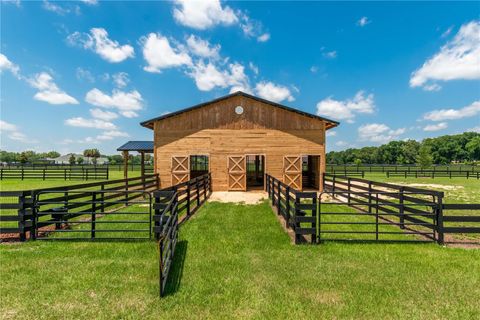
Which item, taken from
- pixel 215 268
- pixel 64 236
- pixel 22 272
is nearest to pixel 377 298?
pixel 215 268

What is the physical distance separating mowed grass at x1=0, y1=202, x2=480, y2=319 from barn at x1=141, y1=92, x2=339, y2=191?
937 cm

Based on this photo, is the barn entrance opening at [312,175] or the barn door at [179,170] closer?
the barn door at [179,170]

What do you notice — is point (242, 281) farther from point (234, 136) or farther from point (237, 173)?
point (234, 136)

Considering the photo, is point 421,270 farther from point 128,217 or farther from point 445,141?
point 445,141

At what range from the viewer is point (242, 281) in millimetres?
3773

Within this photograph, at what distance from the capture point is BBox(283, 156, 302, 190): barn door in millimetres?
14883

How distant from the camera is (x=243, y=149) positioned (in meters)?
14.9

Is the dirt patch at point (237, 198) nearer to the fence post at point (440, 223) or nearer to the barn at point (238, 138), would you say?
the barn at point (238, 138)

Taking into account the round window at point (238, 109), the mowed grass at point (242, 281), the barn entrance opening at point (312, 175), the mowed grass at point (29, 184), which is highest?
the round window at point (238, 109)

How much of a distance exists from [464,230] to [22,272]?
942 cm

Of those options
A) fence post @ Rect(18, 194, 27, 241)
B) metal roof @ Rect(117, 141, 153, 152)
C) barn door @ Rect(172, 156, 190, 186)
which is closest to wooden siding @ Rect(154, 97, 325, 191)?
barn door @ Rect(172, 156, 190, 186)

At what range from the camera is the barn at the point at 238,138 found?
48.6ft

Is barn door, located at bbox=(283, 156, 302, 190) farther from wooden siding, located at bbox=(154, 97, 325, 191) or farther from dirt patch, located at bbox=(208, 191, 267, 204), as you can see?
dirt patch, located at bbox=(208, 191, 267, 204)

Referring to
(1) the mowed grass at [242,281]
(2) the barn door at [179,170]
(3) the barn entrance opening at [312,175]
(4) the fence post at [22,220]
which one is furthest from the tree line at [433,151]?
(4) the fence post at [22,220]
